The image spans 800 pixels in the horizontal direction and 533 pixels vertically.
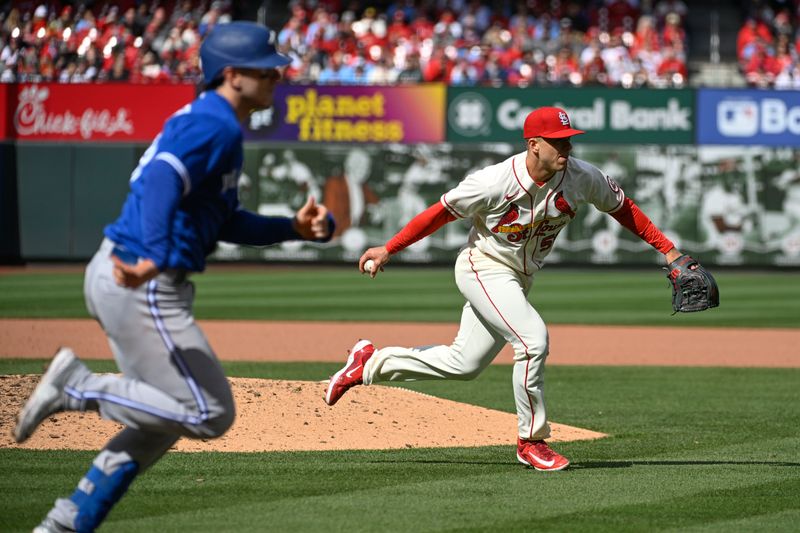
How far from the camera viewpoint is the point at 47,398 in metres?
4.61

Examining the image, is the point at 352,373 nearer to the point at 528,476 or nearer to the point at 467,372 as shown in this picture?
the point at 467,372

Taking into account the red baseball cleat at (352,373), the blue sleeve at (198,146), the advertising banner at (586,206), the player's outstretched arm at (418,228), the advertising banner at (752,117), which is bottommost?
the advertising banner at (586,206)

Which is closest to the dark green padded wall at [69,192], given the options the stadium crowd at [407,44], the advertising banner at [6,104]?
the advertising banner at [6,104]

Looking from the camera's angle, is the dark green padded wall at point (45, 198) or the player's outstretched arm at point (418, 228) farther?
the dark green padded wall at point (45, 198)

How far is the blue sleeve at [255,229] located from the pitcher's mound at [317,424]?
2.44m

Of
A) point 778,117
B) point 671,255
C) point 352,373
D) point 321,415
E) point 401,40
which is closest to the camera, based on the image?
point 671,255

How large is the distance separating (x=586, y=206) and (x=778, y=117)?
4261 millimetres

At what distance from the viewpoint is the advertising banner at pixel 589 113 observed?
25.2 m

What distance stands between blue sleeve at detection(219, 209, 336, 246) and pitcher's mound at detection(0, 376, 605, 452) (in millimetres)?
2443

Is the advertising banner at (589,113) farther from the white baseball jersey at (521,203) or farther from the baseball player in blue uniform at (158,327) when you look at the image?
the baseball player in blue uniform at (158,327)

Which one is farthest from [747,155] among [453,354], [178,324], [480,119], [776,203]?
[178,324]

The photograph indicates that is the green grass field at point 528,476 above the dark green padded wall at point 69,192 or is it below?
above

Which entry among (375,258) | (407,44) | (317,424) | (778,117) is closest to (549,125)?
(375,258)

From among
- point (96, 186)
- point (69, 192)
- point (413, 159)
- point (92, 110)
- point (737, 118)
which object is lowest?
point (69, 192)
